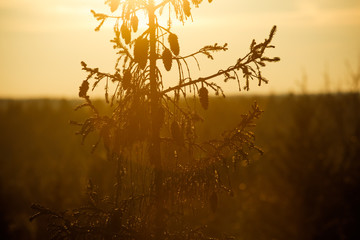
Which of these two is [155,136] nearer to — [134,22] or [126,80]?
[126,80]

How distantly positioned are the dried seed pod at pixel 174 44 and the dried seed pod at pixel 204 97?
47 centimetres

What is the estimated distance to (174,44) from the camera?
189 inches

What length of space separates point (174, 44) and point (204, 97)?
0.61 m

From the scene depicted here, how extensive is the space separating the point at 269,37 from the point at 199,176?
1.66 metres

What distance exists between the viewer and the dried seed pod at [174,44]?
15.7 ft

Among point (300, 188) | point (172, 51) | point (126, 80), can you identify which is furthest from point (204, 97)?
point (300, 188)

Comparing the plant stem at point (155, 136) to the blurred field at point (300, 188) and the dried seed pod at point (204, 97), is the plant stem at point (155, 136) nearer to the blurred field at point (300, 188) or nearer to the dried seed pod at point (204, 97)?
the dried seed pod at point (204, 97)

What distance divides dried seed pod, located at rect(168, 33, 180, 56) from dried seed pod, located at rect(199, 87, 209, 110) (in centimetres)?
47

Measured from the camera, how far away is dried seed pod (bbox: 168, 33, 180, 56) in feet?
15.7

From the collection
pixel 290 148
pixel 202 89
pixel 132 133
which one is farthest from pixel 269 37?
pixel 290 148

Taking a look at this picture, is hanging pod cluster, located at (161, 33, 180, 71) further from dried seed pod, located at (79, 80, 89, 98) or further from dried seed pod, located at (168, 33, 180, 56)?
dried seed pod, located at (79, 80, 89, 98)

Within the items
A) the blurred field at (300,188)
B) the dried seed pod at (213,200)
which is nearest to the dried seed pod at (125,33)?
the dried seed pod at (213,200)

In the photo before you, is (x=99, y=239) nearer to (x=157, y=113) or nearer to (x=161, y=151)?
(x=161, y=151)

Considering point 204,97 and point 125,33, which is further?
point 204,97
